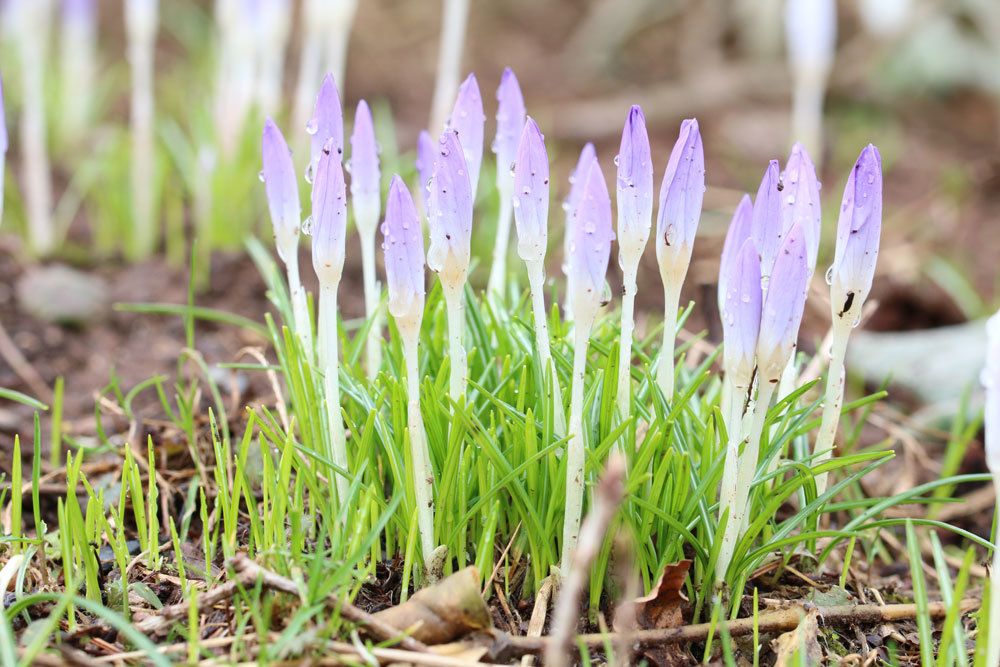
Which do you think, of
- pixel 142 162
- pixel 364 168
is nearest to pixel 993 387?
pixel 364 168

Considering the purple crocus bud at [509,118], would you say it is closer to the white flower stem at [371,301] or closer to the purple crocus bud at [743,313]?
the white flower stem at [371,301]

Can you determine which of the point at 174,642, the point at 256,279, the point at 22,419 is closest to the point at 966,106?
the point at 256,279

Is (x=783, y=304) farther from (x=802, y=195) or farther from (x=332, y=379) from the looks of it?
(x=332, y=379)

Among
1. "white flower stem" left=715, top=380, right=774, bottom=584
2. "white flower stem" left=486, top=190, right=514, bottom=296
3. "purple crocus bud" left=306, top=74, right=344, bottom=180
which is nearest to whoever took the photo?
"white flower stem" left=715, top=380, right=774, bottom=584

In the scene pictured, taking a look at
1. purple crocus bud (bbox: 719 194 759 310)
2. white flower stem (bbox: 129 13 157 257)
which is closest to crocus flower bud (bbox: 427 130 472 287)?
purple crocus bud (bbox: 719 194 759 310)

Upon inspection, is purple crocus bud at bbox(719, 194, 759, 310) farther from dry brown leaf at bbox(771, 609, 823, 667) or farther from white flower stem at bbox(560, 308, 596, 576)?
dry brown leaf at bbox(771, 609, 823, 667)

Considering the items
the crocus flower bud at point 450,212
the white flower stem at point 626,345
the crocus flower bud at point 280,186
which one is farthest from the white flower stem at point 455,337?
the crocus flower bud at point 280,186
